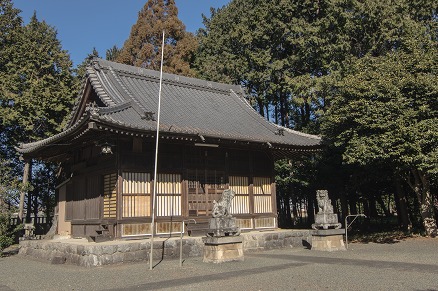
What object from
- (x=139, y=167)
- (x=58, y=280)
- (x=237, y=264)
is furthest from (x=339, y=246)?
(x=58, y=280)

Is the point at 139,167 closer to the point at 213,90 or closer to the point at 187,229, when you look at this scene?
the point at 187,229

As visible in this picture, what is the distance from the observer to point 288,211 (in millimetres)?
29219

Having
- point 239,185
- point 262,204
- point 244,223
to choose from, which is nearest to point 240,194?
point 239,185

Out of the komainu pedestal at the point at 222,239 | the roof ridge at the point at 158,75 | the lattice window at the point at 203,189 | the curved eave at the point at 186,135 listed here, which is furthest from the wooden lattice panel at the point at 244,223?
the roof ridge at the point at 158,75

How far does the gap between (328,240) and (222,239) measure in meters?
4.81

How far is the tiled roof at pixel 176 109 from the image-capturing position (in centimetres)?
1388

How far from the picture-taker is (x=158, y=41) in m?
32.8

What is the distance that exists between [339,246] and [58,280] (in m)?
9.67

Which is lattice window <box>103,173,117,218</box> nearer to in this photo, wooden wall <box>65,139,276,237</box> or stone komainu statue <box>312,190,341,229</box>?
wooden wall <box>65,139,276,237</box>

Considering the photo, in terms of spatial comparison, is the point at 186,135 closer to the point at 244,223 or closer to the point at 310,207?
the point at 244,223

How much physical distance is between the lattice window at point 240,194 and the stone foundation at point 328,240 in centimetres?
334

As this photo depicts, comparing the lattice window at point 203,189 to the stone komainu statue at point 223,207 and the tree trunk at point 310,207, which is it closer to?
the stone komainu statue at point 223,207

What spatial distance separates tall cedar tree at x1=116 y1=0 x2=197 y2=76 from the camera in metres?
31.9

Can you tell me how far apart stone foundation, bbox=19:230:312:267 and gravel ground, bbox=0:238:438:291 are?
1.11ft
